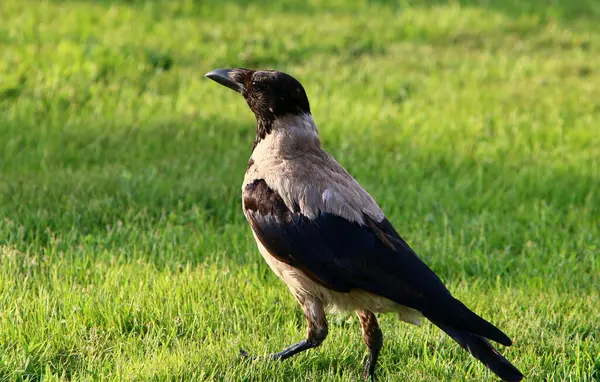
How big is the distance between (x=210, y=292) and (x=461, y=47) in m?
7.57

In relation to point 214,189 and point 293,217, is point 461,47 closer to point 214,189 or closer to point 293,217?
point 214,189

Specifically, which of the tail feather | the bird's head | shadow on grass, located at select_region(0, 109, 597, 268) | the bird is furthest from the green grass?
the bird's head

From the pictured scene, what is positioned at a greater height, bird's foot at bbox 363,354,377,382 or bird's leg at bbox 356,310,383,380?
bird's leg at bbox 356,310,383,380

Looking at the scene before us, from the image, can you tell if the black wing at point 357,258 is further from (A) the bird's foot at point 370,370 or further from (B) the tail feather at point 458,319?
(A) the bird's foot at point 370,370

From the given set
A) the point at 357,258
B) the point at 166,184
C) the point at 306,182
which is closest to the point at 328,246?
the point at 357,258

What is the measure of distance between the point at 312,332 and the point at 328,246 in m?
0.50

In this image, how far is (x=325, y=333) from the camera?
4.64 m

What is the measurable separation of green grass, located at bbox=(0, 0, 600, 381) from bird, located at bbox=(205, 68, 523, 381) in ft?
1.16

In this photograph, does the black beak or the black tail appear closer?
the black tail

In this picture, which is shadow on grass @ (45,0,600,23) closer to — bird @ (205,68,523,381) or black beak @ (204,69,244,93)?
black beak @ (204,69,244,93)

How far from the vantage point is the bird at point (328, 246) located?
14.0 ft

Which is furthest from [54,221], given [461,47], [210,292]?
[461,47]

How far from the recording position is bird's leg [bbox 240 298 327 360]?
4.62m

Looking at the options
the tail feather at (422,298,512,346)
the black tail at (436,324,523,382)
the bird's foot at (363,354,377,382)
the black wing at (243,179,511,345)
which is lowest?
the bird's foot at (363,354,377,382)
